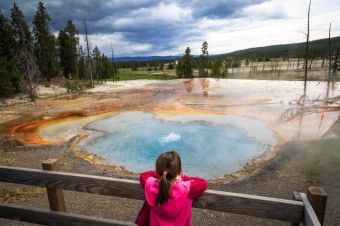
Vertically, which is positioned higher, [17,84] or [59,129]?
[17,84]

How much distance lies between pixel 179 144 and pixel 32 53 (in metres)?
19.1

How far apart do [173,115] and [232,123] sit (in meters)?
4.74

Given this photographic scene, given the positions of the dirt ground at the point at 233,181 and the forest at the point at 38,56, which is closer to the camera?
the dirt ground at the point at 233,181

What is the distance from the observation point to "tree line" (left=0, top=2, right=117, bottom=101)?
22.7 metres

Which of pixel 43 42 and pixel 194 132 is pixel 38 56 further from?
pixel 194 132

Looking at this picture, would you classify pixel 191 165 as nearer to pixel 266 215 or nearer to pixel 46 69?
pixel 266 215

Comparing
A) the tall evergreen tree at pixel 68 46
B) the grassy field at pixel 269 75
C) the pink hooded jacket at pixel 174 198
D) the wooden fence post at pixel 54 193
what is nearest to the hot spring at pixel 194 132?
the wooden fence post at pixel 54 193

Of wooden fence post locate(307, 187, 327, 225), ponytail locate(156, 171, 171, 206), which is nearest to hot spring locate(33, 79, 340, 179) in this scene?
wooden fence post locate(307, 187, 327, 225)

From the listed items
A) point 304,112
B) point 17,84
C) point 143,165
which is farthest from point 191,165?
point 17,84

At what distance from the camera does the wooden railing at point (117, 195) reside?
2037mm

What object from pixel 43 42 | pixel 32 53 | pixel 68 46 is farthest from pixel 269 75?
pixel 32 53

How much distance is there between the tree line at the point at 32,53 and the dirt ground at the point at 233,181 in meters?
10.7

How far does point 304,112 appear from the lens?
1900 centimetres

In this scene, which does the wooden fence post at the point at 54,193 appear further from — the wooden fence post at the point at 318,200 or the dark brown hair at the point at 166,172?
the wooden fence post at the point at 318,200
